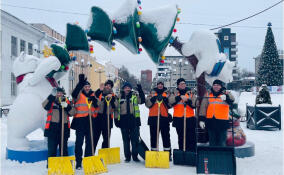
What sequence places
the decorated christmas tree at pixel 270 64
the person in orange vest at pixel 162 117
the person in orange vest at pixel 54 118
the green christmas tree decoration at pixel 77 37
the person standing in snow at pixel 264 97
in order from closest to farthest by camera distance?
the person in orange vest at pixel 54 118
the green christmas tree decoration at pixel 77 37
the person in orange vest at pixel 162 117
the person standing in snow at pixel 264 97
the decorated christmas tree at pixel 270 64

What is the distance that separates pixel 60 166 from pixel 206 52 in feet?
11.7

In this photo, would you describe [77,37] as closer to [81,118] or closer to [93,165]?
[81,118]

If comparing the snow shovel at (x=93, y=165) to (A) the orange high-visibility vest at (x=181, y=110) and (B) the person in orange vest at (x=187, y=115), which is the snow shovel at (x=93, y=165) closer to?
(B) the person in orange vest at (x=187, y=115)

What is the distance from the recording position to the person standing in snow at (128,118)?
16.9ft

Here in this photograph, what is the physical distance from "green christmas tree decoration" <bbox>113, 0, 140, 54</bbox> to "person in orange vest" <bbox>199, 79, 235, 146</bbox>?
172cm

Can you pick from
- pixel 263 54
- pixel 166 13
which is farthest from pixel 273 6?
pixel 263 54

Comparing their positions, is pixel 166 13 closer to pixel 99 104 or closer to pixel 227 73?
pixel 227 73

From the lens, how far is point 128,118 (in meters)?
5.13

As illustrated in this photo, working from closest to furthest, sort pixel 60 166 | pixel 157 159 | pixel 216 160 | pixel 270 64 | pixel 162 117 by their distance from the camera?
pixel 60 166 → pixel 216 160 → pixel 157 159 → pixel 162 117 → pixel 270 64

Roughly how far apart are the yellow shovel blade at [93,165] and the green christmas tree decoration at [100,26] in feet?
7.18

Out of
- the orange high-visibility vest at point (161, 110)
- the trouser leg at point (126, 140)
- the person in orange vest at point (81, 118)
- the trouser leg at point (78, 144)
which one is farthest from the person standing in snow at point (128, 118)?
the trouser leg at point (78, 144)

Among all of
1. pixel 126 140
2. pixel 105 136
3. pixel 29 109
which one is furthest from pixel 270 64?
pixel 29 109

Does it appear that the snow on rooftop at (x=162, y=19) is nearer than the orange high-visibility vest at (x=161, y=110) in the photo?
Yes

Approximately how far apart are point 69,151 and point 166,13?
134 inches
